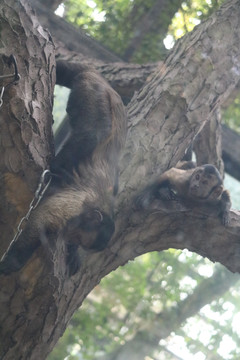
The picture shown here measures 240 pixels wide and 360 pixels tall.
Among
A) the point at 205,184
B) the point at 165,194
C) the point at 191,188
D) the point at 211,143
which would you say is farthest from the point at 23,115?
the point at 211,143

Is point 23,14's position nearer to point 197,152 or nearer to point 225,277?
point 197,152

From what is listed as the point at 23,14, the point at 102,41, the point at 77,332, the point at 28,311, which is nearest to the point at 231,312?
the point at 77,332

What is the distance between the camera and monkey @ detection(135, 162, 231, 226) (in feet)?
13.7

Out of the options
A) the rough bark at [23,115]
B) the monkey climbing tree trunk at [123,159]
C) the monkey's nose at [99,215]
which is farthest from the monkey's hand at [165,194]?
the rough bark at [23,115]

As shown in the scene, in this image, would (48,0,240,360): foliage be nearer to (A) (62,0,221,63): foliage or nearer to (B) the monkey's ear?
(A) (62,0,221,63): foliage

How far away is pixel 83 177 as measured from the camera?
3787mm

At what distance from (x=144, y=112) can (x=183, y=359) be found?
5194 mm

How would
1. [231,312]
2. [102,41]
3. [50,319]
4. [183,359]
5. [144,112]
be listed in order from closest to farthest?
[50,319] → [144,112] → [102,41] → [183,359] → [231,312]

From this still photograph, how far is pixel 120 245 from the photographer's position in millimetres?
4027

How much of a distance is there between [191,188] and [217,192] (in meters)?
0.27

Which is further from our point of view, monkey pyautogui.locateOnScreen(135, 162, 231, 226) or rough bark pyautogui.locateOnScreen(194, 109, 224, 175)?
rough bark pyautogui.locateOnScreen(194, 109, 224, 175)

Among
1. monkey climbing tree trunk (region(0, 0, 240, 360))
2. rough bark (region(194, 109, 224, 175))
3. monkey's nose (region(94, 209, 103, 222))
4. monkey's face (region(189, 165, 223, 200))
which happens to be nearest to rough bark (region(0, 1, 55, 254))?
monkey climbing tree trunk (region(0, 0, 240, 360))

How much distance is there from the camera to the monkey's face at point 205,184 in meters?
4.72

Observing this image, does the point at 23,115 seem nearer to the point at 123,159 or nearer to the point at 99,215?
the point at 99,215
